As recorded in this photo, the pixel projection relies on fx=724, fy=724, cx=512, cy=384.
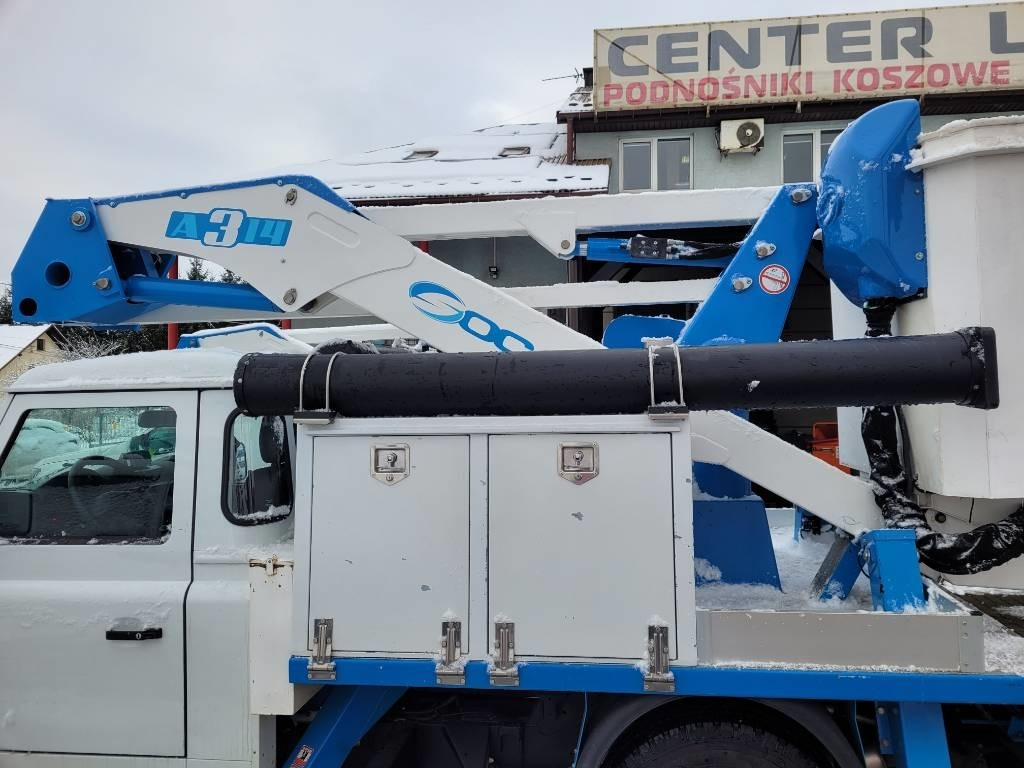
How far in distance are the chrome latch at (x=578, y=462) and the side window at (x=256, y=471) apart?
120 cm

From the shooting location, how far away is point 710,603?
2865mm

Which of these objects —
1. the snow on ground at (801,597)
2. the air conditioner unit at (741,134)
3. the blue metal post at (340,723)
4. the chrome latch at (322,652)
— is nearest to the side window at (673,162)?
the air conditioner unit at (741,134)

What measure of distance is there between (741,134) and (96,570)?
45.8 ft

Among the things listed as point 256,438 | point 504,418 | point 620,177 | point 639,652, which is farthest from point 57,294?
point 620,177

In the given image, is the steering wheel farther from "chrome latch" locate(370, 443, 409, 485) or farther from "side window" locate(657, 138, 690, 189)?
"side window" locate(657, 138, 690, 189)

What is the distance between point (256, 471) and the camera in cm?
282

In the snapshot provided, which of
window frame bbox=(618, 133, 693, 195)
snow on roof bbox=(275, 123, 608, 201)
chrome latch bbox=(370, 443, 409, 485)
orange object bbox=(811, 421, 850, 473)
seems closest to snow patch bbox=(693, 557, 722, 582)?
chrome latch bbox=(370, 443, 409, 485)

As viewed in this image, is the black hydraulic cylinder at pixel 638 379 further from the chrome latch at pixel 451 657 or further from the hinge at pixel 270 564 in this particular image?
the chrome latch at pixel 451 657

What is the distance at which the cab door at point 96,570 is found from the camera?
8.40 ft

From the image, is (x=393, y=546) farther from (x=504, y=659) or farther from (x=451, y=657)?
(x=504, y=659)

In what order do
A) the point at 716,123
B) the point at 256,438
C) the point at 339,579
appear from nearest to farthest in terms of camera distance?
the point at 339,579 → the point at 256,438 → the point at 716,123

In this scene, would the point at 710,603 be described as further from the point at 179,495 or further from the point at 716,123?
the point at 716,123

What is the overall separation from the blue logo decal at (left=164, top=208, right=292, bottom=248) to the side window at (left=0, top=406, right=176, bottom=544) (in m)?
0.85

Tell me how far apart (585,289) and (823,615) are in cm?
210
